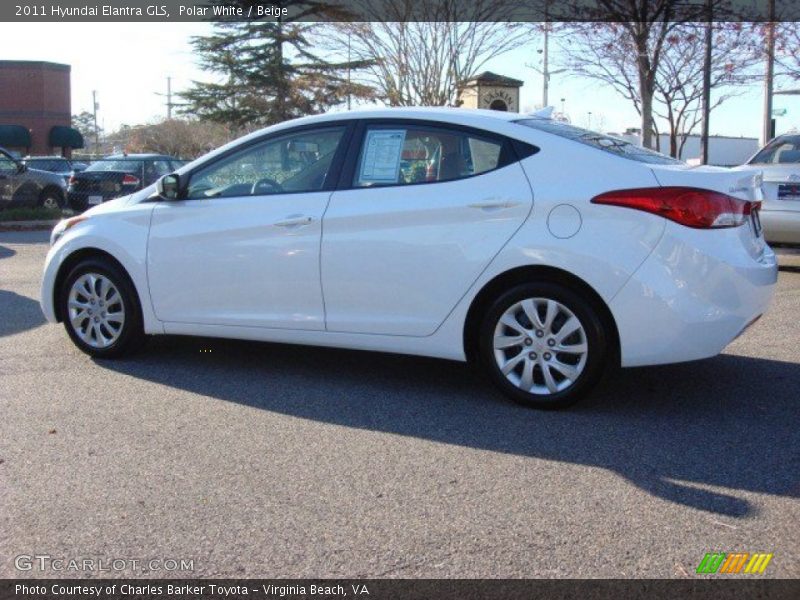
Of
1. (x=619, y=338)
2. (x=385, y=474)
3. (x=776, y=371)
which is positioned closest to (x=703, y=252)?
(x=619, y=338)

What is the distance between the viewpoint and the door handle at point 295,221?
541 cm

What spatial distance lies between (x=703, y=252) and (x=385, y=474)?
2.04 meters

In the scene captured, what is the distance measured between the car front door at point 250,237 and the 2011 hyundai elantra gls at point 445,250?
0.4 inches

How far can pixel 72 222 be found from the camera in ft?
20.7

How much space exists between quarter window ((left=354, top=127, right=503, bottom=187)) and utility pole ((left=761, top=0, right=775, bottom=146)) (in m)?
12.9

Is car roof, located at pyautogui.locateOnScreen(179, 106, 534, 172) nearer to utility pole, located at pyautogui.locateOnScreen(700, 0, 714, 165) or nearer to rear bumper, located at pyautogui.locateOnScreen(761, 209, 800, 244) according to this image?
rear bumper, located at pyautogui.locateOnScreen(761, 209, 800, 244)

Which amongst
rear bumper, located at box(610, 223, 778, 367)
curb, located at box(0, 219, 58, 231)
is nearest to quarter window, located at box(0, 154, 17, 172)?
curb, located at box(0, 219, 58, 231)

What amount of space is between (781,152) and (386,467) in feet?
25.8

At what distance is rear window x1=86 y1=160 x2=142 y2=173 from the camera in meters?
19.0

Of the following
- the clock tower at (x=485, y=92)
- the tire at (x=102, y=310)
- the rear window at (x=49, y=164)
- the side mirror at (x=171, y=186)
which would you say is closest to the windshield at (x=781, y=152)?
the side mirror at (x=171, y=186)

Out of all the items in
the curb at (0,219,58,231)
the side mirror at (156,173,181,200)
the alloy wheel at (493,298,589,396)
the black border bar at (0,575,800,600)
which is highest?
the side mirror at (156,173,181,200)

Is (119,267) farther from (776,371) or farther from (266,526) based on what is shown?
(776,371)

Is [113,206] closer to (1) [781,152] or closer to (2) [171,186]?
(2) [171,186]

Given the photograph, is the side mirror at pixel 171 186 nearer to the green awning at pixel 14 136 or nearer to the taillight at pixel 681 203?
the taillight at pixel 681 203
